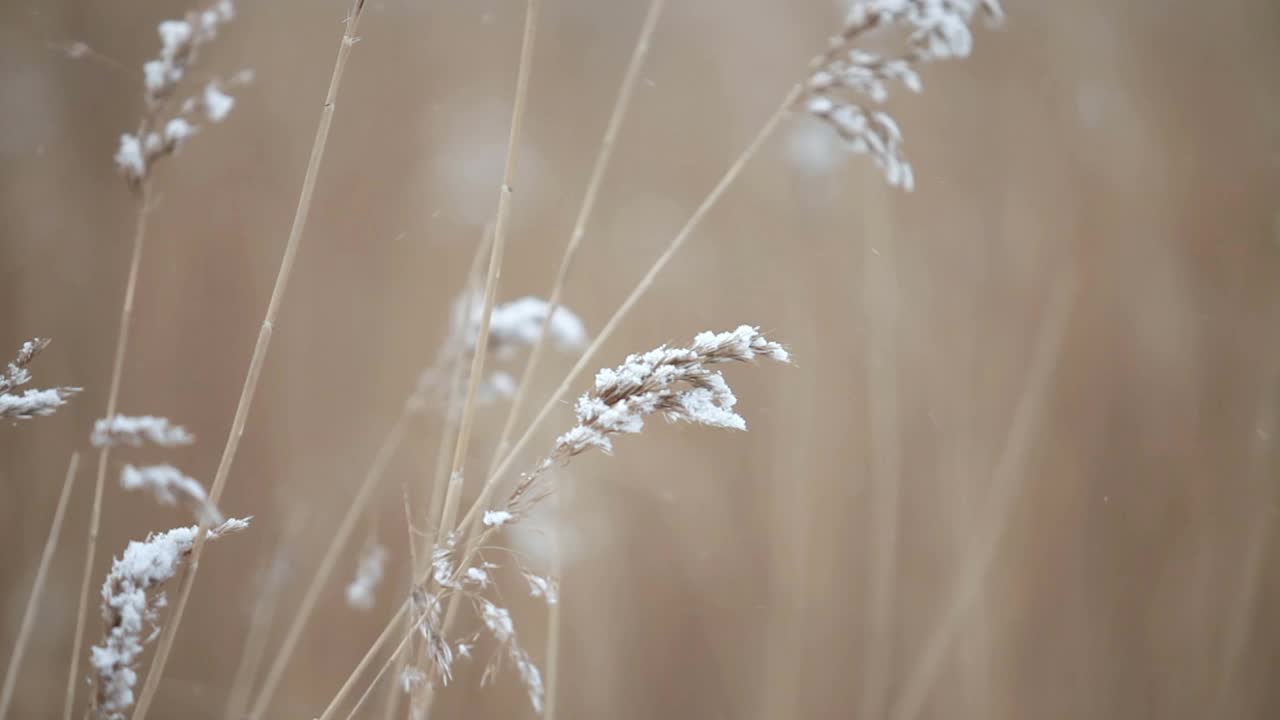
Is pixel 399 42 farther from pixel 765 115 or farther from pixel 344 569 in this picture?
pixel 344 569

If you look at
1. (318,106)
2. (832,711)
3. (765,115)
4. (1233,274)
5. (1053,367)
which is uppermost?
(765,115)

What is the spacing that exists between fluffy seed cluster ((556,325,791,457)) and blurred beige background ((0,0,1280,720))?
0.63 metres

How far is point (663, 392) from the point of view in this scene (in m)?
0.36

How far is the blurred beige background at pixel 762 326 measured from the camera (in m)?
0.95

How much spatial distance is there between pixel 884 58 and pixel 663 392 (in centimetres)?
24

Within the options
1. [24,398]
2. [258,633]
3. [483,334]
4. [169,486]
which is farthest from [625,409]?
[258,633]

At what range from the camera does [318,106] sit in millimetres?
1175

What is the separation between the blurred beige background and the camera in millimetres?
949

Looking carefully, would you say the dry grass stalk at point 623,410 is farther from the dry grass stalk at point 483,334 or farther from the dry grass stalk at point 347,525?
the dry grass stalk at point 347,525

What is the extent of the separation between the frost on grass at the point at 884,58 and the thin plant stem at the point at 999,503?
1.98 feet

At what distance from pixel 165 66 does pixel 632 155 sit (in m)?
0.84

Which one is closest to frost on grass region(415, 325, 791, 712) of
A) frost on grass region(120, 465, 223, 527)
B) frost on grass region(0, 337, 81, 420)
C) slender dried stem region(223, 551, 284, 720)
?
frost on grass region(120, 465, 223, 527)

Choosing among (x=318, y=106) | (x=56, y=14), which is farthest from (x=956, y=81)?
(x=56, y=14)

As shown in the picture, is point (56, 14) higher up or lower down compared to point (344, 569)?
higher up
